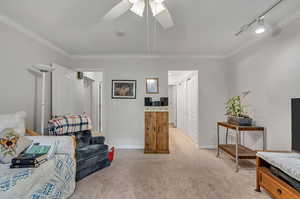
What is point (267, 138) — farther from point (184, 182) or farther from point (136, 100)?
point (136, 100)

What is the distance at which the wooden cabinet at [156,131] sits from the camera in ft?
11.1

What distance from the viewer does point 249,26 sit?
7.79 ft

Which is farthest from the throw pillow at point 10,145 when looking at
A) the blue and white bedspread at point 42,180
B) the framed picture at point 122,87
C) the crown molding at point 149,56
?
the crown molding at point 149,56

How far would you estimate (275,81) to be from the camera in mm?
2352

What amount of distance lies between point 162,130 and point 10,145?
2545 millimetres

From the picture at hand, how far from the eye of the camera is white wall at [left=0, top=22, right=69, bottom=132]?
220 centimetres

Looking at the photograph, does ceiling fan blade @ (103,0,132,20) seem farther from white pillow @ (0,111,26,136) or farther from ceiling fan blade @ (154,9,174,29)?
white pillow @ (0,111,26,136)

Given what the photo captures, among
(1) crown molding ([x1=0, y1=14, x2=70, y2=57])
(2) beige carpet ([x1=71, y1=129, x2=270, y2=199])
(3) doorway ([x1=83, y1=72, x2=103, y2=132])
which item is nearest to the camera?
(2) beige carpet ([x1=71, y1=129, x2=270, y2=199])

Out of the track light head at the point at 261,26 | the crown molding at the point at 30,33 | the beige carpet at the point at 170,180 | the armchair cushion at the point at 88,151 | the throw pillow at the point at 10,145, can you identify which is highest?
the crown molding at the point at 30,33

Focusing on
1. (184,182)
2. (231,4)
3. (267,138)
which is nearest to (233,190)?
(184,182)

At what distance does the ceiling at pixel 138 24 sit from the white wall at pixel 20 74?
0.26 m

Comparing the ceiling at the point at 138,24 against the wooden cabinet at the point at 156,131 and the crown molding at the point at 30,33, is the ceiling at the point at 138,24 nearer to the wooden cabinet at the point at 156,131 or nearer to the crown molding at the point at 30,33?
the crown molding at the point at 30,33

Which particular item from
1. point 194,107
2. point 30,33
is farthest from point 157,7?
point 194,107

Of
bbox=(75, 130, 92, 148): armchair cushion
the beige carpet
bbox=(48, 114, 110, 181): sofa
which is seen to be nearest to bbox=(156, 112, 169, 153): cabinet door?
the beige carpet
